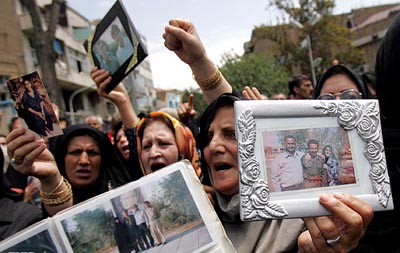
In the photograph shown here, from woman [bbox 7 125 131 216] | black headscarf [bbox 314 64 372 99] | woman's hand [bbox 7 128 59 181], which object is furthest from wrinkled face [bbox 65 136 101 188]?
black headscarf [bbox 314 64 372 99]

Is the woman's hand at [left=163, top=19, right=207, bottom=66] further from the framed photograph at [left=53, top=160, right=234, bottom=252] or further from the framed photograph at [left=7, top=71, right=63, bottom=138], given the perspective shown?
the framed photograph at [left=53, top=160, right=234, bottom=252]

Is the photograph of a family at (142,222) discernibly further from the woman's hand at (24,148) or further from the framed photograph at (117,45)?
the framed photograph at (117,45)

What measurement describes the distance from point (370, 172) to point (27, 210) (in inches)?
62.6

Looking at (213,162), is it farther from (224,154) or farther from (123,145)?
(123,145)

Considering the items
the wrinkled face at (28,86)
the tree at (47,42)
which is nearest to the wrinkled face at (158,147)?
the wrinkled face at (28,86)

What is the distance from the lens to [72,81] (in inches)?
1088

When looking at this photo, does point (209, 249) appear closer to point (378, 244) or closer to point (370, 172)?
point (370, 172)

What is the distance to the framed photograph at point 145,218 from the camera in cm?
117

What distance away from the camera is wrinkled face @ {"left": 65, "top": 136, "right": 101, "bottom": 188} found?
245cm

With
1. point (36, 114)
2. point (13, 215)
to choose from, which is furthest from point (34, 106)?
point (13, 215)

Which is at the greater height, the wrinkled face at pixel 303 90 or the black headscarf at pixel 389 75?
the wrinkled face at pixel 303 90

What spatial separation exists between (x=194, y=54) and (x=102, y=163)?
1.05m

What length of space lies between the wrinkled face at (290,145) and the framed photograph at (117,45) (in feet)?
3.60

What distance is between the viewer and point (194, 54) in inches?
75.9
